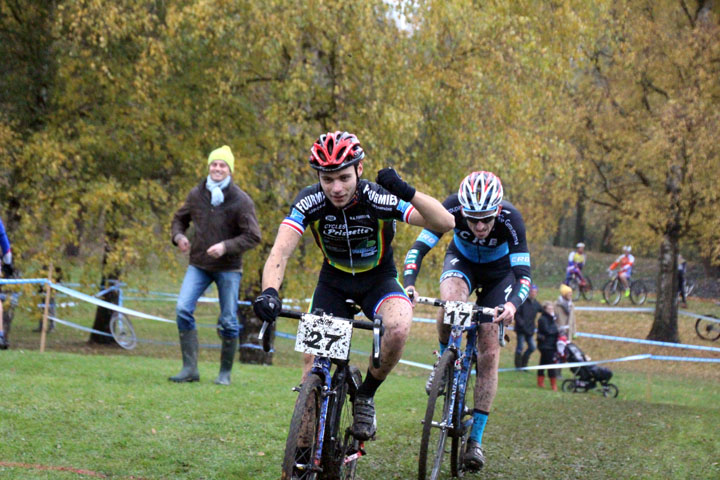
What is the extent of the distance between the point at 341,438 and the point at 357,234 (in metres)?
1.28

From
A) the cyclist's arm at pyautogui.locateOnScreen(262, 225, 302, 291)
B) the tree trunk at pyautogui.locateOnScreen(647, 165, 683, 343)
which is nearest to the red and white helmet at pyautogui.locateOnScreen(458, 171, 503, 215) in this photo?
the cyclist's arm at pyautogui.locateOnScreen(262, 225, 302, 291)

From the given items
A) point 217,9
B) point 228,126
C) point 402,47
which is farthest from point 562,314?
point 217,9

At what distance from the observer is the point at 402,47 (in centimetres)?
1468

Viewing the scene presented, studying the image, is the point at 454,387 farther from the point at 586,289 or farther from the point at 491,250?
the point at 586,289

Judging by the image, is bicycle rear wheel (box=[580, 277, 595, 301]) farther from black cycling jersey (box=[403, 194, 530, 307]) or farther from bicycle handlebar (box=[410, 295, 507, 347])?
bicycle handlebar (box=[410, 295, 507, 347])

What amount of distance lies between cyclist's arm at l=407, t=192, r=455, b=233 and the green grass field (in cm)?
210

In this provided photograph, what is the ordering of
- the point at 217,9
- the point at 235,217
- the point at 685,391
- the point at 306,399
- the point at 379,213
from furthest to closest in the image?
the point at 685,391, the point at 217,9, the point at 235,217, the point at 379,213, the point at 306,399

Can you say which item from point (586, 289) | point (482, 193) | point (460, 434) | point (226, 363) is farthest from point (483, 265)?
point (586, 289)

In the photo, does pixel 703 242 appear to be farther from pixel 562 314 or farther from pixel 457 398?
pixel 457 398

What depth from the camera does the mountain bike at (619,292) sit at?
32.8 metres

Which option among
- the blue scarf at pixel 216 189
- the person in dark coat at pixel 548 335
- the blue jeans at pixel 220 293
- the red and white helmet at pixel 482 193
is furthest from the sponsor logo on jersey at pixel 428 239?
the person in dark coat at pixel 548 335

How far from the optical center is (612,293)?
32812 mm

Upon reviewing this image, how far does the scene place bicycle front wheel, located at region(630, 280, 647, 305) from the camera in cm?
3300

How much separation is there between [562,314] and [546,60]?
17.5 ft
